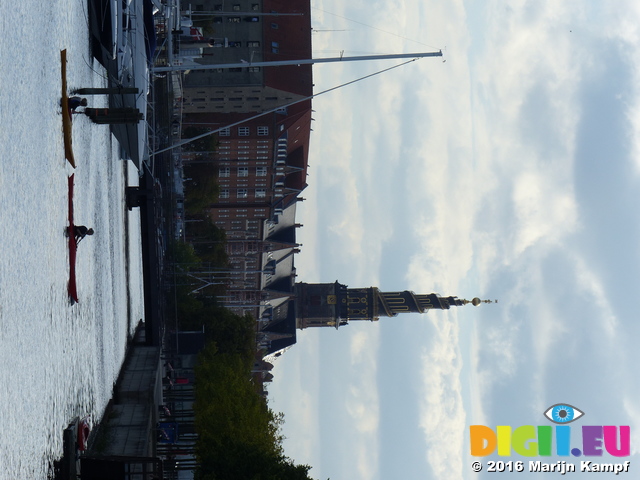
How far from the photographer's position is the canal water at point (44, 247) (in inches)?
934

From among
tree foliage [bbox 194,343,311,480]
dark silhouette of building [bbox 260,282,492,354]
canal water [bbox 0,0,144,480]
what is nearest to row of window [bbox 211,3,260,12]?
tree foliage [bbox 194,343,311,480]

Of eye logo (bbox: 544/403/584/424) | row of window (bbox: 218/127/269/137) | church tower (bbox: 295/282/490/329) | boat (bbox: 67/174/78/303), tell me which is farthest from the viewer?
church tower (bbox: 295/282/490/329)

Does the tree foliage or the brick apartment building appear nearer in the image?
the tree foliage

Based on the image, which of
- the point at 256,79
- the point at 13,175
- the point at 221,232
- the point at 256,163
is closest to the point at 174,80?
the point at 256,79

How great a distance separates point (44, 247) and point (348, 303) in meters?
121

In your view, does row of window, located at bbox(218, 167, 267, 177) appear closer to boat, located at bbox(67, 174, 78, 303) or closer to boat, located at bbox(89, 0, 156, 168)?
boat, located at bbox(89, 0, 156, 168)

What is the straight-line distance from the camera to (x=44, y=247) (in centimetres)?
2827

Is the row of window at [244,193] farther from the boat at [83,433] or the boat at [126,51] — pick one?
the boat at [83,433]

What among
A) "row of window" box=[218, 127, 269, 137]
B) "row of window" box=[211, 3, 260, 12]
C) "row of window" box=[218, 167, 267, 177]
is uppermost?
"row of window" box=[211, 3, 260, 12]

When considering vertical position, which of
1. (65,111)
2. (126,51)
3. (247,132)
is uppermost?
(247,132)

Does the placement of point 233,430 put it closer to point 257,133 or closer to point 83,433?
point 83,433

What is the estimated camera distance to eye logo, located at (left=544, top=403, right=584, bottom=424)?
47.2 m

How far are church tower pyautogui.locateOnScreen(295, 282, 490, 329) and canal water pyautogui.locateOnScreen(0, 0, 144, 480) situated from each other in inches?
4204

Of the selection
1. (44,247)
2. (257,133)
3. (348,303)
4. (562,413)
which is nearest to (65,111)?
(44,247)
